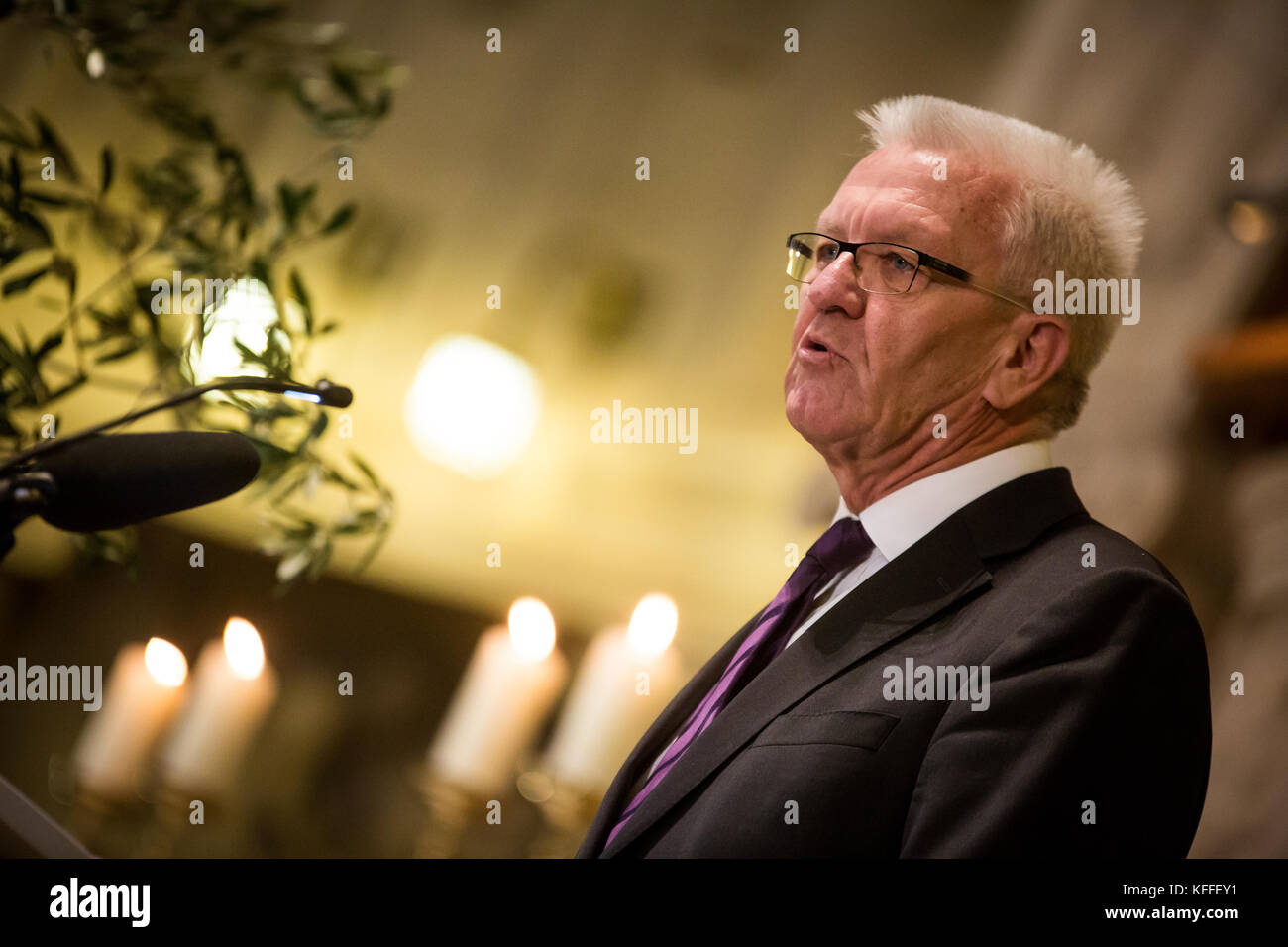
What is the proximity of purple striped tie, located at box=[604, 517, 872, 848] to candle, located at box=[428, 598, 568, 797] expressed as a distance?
76 centimetres

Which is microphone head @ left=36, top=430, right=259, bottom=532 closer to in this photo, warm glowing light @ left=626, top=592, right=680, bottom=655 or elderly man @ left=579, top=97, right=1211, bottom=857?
elderly man @ left=579, top=97, right=1211, bottom=857

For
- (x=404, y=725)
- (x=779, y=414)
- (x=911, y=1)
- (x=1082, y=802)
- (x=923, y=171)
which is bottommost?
(x=404, y=725)

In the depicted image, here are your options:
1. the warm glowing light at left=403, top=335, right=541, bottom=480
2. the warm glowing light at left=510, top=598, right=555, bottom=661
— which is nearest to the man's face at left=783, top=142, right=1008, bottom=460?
the warm glowing light at left=510, top=598, right=555, bottom=661

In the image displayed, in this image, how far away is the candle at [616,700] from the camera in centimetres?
202

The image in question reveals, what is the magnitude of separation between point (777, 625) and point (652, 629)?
28.2 inches

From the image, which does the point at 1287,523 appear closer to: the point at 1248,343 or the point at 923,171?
the point at 1248,343

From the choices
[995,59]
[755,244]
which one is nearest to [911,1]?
[995,59]

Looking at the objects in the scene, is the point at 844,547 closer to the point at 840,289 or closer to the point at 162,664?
the point at 840,289

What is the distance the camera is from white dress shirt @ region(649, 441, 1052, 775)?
1.39 m

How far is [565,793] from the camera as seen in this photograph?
203cm

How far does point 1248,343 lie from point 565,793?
5.79 ft

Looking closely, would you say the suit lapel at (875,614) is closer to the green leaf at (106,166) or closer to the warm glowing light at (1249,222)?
the green leaf at (106,166)

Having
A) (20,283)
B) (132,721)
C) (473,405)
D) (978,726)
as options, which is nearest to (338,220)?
(20,283)

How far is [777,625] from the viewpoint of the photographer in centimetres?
143
